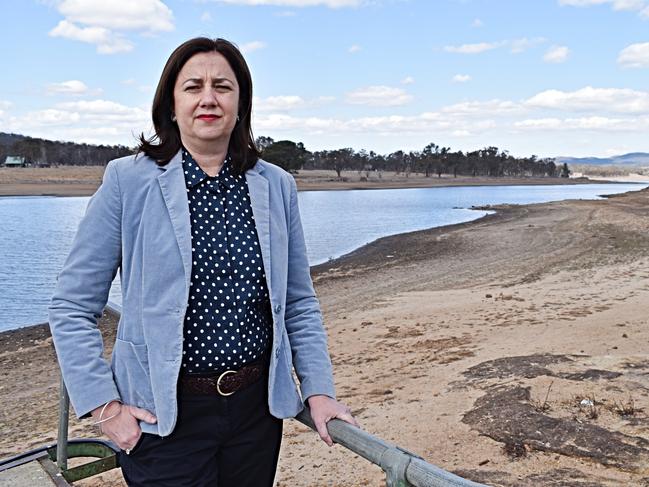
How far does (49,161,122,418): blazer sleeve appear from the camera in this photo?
1.71 m

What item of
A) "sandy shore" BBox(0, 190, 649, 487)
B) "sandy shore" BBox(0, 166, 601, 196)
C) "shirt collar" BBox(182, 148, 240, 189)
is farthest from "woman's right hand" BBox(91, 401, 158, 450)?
"sandy shore" BBox(0, 166, 601, 196)

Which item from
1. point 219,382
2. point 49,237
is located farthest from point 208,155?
point 49,237

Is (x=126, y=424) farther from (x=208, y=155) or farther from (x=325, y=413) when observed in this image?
(x=208, y=155)

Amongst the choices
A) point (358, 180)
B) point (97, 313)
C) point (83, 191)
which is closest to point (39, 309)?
point (97, 313)

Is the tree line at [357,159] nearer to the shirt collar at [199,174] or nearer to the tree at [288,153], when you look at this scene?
the tree at [288,153]

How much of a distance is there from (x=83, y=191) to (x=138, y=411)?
57.6 meters

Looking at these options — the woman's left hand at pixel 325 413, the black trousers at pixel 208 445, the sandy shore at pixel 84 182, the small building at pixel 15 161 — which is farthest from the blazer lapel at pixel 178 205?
the small building at pixel 15 161

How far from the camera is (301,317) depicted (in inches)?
80.3

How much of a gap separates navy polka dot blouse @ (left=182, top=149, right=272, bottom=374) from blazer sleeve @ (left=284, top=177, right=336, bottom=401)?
127mm

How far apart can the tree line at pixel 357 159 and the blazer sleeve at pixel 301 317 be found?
78.6 metres

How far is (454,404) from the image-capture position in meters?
5.05

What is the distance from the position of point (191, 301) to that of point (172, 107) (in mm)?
551

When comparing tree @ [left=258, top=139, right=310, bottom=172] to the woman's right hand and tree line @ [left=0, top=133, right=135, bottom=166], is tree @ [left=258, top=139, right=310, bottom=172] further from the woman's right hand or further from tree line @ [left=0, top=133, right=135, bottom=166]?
the woman's right hand

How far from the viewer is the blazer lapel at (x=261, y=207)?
1.88m
